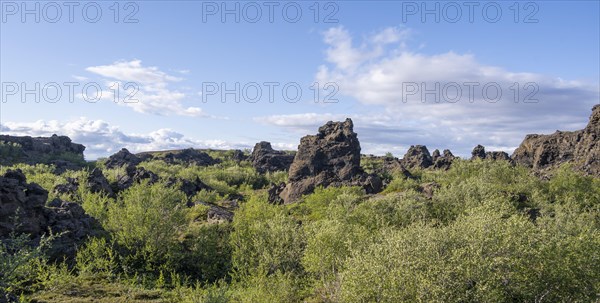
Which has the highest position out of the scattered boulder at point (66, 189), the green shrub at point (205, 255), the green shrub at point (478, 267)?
the scattered boulder at point (66, 189)

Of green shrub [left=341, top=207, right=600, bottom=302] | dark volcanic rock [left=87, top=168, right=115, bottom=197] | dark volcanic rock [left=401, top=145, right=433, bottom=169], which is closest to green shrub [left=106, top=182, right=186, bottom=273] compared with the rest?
green shrub [left=341, top=207, right=600, bottom=302]

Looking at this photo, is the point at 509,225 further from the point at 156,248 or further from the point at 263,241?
the point at 156,248

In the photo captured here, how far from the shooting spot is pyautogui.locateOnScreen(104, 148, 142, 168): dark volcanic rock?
6585 inches

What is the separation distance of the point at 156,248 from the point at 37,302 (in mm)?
14350

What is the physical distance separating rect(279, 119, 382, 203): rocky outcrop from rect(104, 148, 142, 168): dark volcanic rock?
82.7m

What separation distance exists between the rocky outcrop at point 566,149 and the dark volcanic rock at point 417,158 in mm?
33728

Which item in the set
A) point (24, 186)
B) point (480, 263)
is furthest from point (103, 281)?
point (480, 263)

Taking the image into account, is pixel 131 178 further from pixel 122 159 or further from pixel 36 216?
pixel 122 159

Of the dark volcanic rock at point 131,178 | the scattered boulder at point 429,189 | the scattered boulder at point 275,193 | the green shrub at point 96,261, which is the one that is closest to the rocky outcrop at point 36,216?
the green shrub at point 96,261

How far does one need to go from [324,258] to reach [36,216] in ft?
101

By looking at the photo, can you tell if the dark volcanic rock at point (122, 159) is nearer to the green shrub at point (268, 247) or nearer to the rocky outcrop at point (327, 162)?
the rocky outcrop at point (327, 162)

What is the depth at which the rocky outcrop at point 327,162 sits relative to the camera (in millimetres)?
111062

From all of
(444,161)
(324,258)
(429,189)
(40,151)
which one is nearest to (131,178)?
(429,189)

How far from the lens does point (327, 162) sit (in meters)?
123
